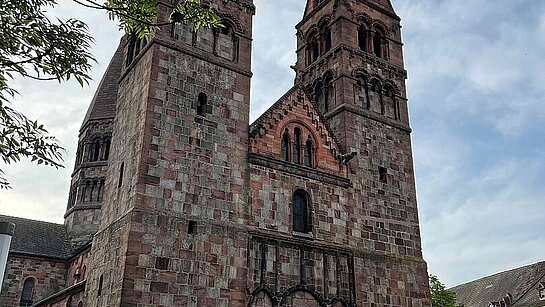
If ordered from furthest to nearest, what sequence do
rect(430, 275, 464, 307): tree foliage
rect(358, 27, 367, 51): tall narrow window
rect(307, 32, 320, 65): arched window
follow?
rect(430, 275, 464, 307): tree foliage, rect(307, 32, 320, 65): arched window, rect(358, 27, 367, 51): tall narrow window

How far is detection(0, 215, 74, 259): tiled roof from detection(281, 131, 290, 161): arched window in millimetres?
20764

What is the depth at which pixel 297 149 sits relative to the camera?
24438mm

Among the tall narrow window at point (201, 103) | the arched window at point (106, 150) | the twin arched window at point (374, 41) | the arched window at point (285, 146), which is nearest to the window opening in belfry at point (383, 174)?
the arched window at point (285, 146)

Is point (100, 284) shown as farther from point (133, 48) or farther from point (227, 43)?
point (227, 43)

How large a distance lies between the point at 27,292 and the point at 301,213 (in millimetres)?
21504

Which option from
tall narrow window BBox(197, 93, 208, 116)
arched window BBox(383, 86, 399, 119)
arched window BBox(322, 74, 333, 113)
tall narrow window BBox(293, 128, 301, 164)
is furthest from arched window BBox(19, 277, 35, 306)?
arched window BBox(383, 86, 399, 119)

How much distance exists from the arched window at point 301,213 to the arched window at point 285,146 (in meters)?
1.72

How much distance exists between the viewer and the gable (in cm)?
2320

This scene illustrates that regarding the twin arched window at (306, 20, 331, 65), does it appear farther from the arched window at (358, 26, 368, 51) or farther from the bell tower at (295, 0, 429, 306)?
the arched window at (358, 26, 368, 51)

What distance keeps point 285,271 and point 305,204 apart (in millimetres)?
3508

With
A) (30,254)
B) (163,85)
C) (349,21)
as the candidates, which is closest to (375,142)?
(349,21)

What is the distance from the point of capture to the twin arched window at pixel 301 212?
22.8 m

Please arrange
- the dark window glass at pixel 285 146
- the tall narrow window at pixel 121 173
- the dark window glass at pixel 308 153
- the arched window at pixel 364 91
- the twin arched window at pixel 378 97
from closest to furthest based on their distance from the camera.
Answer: the tall narrow window at pixel 121 173 → the dark window glass at pixel 285 146 → the dark window glass at pixel 308 153 → the arched window at pixel 364 91 → the twin arched window at pixel 378 97

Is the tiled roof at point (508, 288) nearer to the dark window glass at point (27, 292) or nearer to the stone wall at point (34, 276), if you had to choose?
the stone wall at point (34, 276)
